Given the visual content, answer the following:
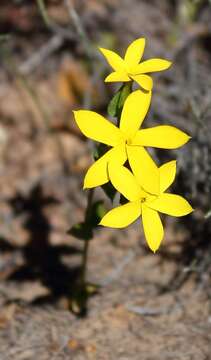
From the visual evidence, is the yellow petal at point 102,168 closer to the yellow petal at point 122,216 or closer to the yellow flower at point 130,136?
the yellow flower at point 130,136

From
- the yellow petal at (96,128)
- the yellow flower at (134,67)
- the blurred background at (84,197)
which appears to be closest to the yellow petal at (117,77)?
the yellow flower at (134,67)

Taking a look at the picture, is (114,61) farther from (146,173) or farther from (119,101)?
(146,173)

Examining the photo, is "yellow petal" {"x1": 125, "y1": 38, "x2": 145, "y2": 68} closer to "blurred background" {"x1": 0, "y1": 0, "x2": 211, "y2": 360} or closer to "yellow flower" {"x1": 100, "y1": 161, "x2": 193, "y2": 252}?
"yellow flower" {"x1": 100, "y1": 161, "x2": 193, "y2": 252}

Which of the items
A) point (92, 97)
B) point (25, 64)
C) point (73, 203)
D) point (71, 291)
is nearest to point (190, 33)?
point (92, 97)

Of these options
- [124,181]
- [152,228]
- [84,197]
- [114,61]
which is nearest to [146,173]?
[124,181]

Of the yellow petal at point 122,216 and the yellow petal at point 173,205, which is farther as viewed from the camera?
the yellow petal at point 173,205

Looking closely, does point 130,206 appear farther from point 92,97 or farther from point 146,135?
point 92,97
